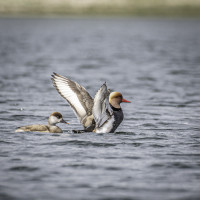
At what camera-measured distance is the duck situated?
12305 mm

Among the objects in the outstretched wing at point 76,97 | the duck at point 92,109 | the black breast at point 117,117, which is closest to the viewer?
the duck at point 92,109

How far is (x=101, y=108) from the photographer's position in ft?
39.6

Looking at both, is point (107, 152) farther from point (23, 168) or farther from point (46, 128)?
point (46, 128)

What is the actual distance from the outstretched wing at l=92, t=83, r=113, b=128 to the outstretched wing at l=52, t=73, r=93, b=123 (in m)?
0.51

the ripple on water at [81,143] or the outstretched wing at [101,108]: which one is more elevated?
the outstretched wing at [101,108]

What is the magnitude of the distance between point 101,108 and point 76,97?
4.05 feet

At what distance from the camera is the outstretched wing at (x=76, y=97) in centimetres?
1291

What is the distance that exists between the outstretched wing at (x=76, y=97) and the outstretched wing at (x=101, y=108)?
1.69 ft

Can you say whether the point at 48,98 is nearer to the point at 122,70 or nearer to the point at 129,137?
the point at 129,137

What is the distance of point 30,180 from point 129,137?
4.16 metres

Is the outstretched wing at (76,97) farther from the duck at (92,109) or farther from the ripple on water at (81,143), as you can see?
the ripple on water at (81,143)

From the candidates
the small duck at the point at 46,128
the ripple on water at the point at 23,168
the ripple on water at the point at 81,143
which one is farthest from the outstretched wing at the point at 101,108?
the ripple on water at the point at 23,168

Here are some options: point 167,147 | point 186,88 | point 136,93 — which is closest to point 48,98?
point 136,93

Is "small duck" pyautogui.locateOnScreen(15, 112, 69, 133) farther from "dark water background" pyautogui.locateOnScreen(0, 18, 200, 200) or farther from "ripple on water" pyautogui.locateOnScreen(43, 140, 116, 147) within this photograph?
"ripple on water" pyautogui.locateOnScreen(43, 140, 116, 147)
